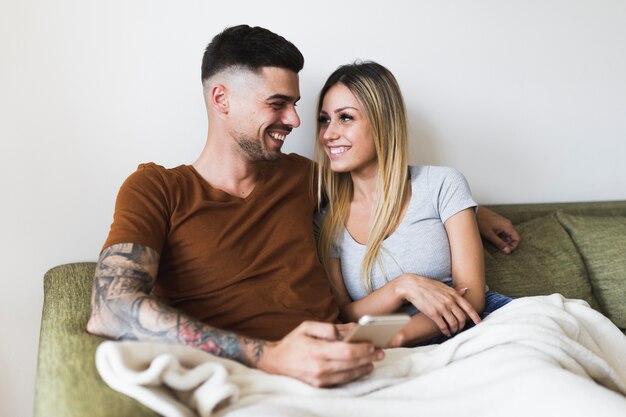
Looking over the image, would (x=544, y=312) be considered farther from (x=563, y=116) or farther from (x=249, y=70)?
(x=563, y=116)

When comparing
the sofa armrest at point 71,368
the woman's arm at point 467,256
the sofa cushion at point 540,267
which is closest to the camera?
the sofa armrest at point 71,368

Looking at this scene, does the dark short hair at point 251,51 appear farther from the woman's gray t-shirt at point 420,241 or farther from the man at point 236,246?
the woman's gray t-shirt at point 420,241

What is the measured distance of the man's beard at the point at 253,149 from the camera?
1.65m

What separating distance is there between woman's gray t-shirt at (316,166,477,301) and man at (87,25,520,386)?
0.13m

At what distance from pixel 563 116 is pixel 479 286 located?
103cm

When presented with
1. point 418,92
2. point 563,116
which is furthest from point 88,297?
point 563,116

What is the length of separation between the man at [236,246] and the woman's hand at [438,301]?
203 millimetres

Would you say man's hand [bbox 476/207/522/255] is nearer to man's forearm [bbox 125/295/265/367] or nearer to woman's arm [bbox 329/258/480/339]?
woman's arm [bbox 329/258/480/339]

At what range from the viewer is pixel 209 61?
169 cm

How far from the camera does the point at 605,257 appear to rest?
210 centimetres

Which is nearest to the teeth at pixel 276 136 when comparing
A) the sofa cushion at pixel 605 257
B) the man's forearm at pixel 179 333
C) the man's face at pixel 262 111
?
the man's face at pixel 262 111

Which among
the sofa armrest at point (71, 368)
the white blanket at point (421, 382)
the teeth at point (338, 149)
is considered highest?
the teeth at point (338, 149)

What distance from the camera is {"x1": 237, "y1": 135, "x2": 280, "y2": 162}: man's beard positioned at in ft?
5.41

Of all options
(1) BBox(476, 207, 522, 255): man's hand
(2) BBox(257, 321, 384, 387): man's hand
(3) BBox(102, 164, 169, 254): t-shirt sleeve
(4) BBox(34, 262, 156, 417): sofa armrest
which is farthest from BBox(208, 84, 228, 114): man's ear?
(1) BBox(476, 207, 522, 255): man's hand
